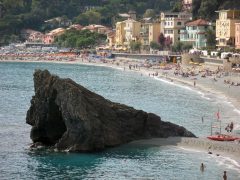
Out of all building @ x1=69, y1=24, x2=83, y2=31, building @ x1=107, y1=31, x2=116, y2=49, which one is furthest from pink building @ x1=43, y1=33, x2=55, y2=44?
building @ x1=107, y1=31, x2=116, y2=49

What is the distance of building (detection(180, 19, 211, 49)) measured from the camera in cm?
11312

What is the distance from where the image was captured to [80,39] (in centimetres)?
15100

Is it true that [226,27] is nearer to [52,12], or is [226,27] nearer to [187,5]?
[187,5]

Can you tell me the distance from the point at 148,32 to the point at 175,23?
12.0 metres

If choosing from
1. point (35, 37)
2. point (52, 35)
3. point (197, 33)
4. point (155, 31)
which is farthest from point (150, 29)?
point (35, 37)

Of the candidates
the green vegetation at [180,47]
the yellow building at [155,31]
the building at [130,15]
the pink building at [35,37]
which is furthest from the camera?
the pink building at [35,37]

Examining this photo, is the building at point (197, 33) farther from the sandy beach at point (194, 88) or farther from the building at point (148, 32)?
the building at point (148, 32)

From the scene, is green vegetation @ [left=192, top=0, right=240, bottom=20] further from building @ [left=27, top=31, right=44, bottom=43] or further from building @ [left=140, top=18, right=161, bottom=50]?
building @ [left=27, top=31, right=44, bottom=43]

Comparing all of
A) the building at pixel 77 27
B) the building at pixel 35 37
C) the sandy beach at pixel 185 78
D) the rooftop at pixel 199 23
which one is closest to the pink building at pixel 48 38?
the building at pixel 35 37

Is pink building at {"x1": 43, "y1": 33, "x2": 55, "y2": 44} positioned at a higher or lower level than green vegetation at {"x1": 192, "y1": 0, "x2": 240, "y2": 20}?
lower

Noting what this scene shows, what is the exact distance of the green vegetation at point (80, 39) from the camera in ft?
495

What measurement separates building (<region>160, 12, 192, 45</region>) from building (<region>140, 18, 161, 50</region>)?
4.19 m

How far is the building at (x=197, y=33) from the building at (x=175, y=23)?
374cm

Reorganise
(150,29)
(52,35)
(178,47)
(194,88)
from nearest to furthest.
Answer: (194,88), (178,47), (150,29), (52,35)
